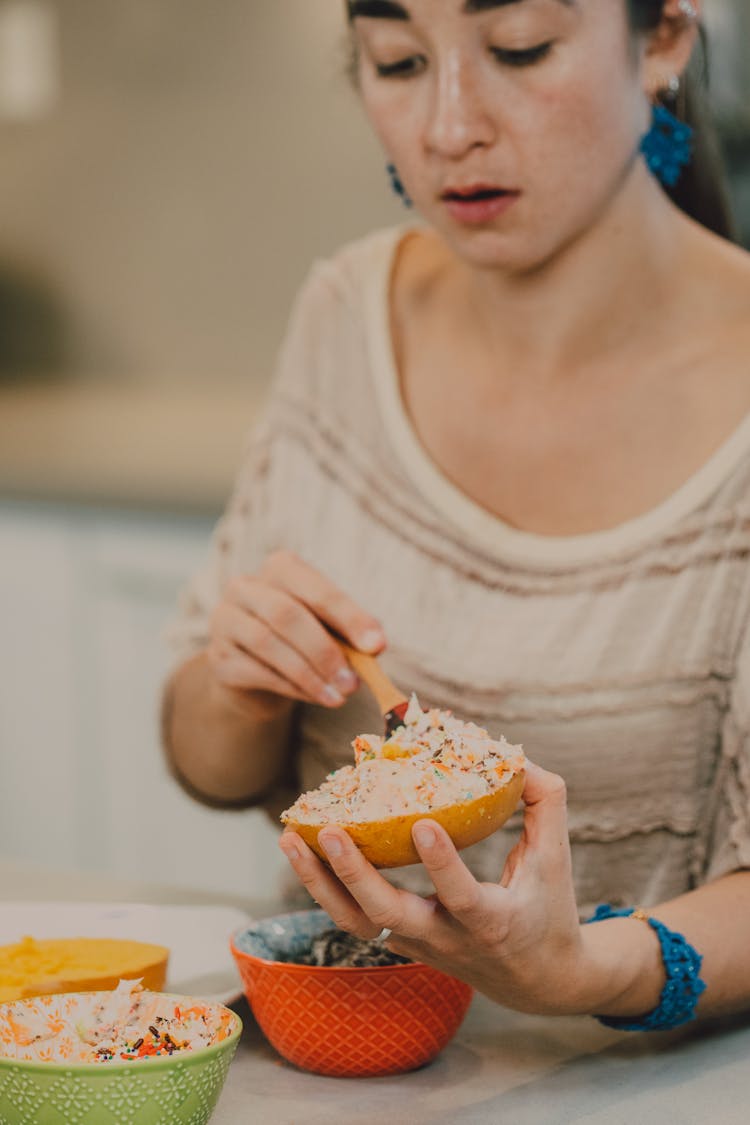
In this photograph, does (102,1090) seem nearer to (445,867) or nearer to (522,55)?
(445,867)

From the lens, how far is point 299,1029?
1023 mm

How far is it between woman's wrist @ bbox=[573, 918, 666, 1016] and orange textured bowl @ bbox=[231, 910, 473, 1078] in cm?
9

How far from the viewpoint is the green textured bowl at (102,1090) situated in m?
0.82

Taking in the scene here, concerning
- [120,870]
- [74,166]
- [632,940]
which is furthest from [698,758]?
[74,166]

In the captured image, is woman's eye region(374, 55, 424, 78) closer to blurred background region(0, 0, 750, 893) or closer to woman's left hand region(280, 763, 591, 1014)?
woman's left hand region(280, 763, 591, 1014)

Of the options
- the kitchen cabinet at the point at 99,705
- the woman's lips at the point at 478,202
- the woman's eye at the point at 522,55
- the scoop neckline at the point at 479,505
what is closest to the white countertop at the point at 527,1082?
the scoop neckline at the point at 479,505

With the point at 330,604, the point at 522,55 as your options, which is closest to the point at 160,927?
the point at 330,604

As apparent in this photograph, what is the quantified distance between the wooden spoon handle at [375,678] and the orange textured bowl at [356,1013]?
0.72 ft

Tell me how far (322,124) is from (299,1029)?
7.11 feet

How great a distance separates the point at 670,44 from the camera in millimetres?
1373

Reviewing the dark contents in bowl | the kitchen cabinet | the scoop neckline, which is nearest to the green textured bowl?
the dark contents in bowl

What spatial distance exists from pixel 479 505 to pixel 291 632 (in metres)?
0.32

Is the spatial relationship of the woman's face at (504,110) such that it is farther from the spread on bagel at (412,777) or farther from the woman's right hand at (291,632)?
the spread on bagel at (412,777)

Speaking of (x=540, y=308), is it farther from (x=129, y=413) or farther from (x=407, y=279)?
(x=129, y=413)
